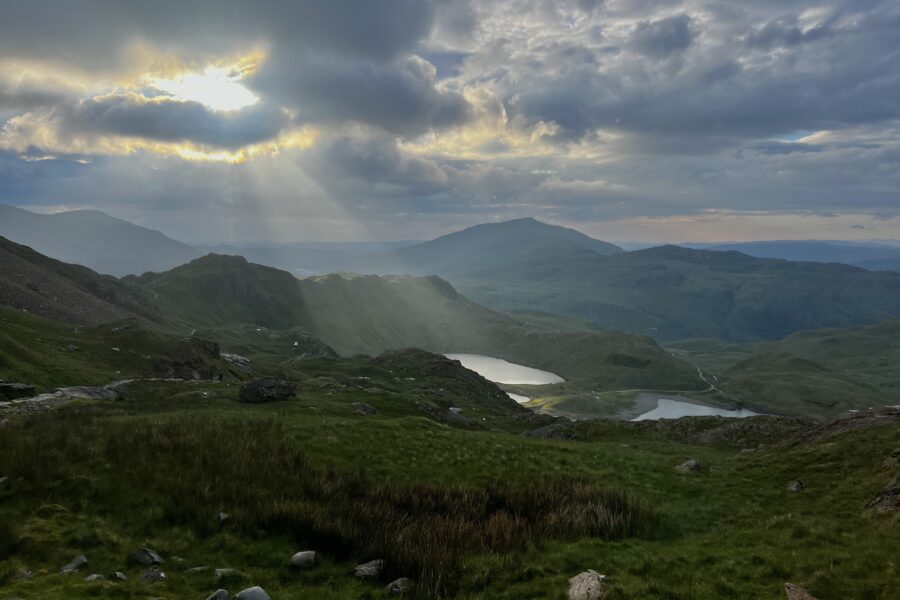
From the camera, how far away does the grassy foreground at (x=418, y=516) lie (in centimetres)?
1424

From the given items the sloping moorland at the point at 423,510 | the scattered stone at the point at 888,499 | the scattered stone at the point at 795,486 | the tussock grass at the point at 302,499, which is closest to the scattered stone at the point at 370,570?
the sloping moorland at the point at 423,510

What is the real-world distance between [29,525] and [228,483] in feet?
20.3

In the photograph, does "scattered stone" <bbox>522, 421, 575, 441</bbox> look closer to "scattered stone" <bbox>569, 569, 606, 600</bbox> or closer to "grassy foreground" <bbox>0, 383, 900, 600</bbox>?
"grassy foreground" <bbox>0, 383, 900, 600</bbox>

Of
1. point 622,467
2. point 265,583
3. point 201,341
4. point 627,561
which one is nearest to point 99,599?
point 265,583

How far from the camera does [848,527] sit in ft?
57.7

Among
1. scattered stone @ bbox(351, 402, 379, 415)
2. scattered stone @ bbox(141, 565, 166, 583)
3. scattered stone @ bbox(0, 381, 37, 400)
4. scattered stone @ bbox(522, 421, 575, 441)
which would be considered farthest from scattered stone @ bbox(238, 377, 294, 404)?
scattered stone @ bbox(141, 565, 166, 583)

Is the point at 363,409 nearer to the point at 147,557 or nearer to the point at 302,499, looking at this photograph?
the point at 302,499

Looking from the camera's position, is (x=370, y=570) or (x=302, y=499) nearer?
(x=370, y=570)

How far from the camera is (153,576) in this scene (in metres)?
13.9

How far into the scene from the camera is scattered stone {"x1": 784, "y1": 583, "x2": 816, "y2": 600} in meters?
12.6

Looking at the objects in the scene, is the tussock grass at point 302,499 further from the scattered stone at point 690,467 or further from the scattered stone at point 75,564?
the scattered stone at point 690,467

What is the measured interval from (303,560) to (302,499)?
4153mm

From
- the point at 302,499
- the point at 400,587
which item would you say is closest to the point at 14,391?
the point at 302,499

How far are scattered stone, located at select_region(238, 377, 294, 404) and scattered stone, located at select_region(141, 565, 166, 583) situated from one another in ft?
123
